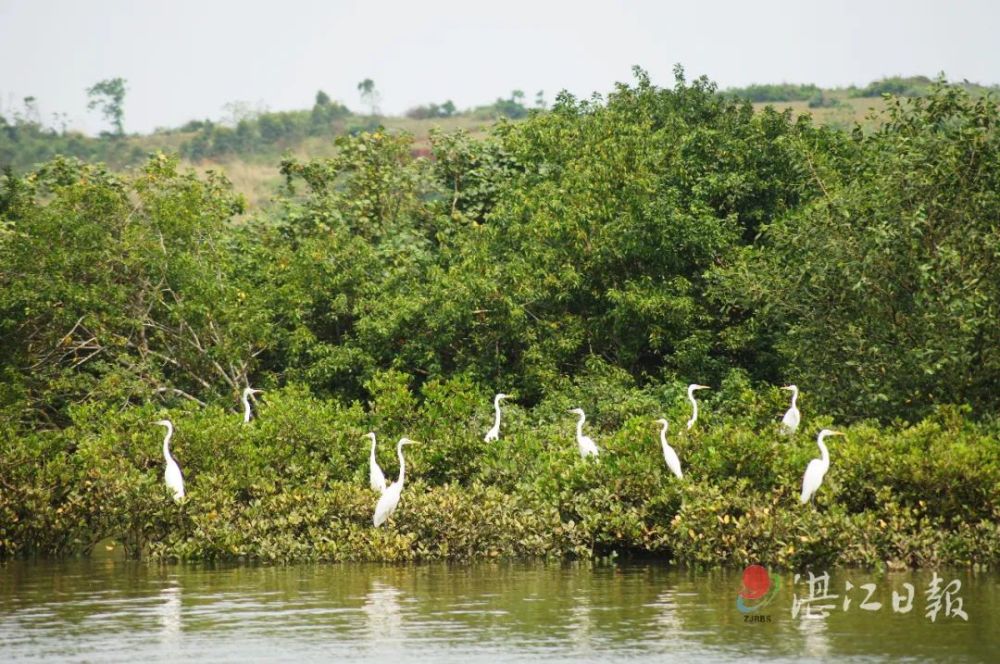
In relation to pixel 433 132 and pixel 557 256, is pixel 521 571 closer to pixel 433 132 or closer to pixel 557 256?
pixel 557 256

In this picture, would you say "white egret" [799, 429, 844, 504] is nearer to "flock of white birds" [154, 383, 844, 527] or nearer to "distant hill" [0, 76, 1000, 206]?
"flock of white birds" [154, 383, 844, 527]

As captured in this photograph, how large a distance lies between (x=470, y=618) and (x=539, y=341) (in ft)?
34.9

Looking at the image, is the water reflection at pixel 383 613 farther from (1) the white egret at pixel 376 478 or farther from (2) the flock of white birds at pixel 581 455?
(1) the white egret at pixel 376 478

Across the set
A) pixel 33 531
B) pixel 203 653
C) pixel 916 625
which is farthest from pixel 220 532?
pixel 916 625

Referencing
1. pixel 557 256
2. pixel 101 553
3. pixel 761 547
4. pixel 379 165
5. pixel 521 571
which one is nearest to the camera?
pixel 761 547

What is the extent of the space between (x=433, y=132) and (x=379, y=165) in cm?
149

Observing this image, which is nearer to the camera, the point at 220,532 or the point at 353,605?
the point at 353,605

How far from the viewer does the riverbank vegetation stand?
16125 mm

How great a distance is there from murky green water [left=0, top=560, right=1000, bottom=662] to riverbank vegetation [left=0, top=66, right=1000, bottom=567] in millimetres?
843

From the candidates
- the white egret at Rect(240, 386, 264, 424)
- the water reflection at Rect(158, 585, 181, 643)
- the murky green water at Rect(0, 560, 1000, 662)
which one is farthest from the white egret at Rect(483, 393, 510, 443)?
the water reflection at Rect(158, 585, 181, 643)

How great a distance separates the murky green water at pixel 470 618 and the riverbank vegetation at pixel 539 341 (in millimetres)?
843

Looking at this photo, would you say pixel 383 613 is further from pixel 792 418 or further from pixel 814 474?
pixel 792 418

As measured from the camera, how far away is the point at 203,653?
11.4 metres

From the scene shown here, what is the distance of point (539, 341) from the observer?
23.0m
